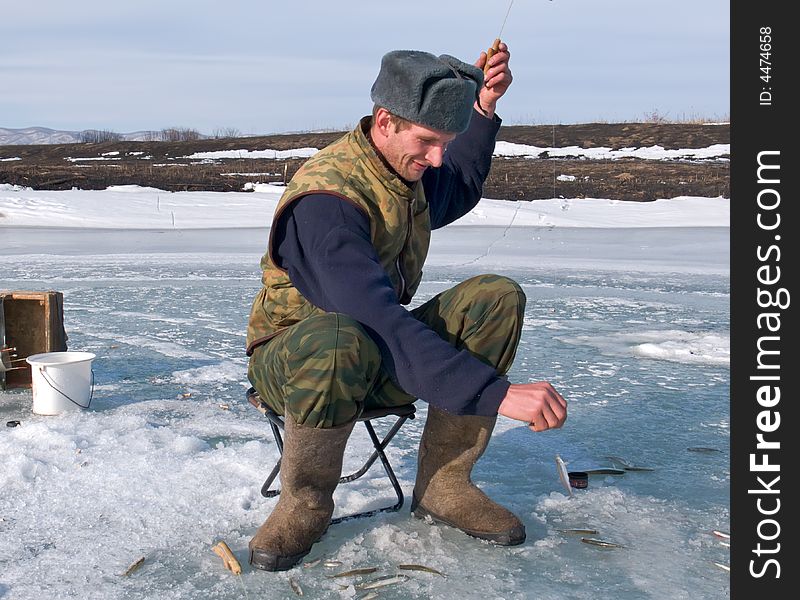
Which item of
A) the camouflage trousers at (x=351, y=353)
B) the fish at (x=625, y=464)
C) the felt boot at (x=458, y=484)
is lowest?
the fish at (x=625, y=464)

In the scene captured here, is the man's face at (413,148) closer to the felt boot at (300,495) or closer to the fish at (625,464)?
Result: the felt boot at (300,495)

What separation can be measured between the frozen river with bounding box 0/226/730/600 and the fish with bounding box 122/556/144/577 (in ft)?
0.05

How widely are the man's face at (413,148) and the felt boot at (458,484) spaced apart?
716mm

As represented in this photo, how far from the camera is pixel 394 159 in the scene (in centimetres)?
271

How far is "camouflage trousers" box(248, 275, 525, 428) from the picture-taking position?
243cm

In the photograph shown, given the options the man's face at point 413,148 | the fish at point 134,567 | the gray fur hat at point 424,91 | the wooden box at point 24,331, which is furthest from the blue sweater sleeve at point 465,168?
the wooden box at point 24,331

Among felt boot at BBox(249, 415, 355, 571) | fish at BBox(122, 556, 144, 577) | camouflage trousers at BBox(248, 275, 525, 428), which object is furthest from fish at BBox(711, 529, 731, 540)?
fish at BBox(122, 556, 144, 577)

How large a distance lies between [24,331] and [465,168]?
243 cm

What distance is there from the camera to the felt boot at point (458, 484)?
282cm

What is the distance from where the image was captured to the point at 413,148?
2.66m

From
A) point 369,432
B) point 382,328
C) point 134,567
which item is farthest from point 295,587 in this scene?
point 382,328

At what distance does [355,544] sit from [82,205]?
15.4 meters

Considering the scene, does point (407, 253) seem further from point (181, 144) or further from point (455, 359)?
point (181, 144)

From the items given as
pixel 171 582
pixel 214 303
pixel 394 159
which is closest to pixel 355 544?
pixel 171 582
